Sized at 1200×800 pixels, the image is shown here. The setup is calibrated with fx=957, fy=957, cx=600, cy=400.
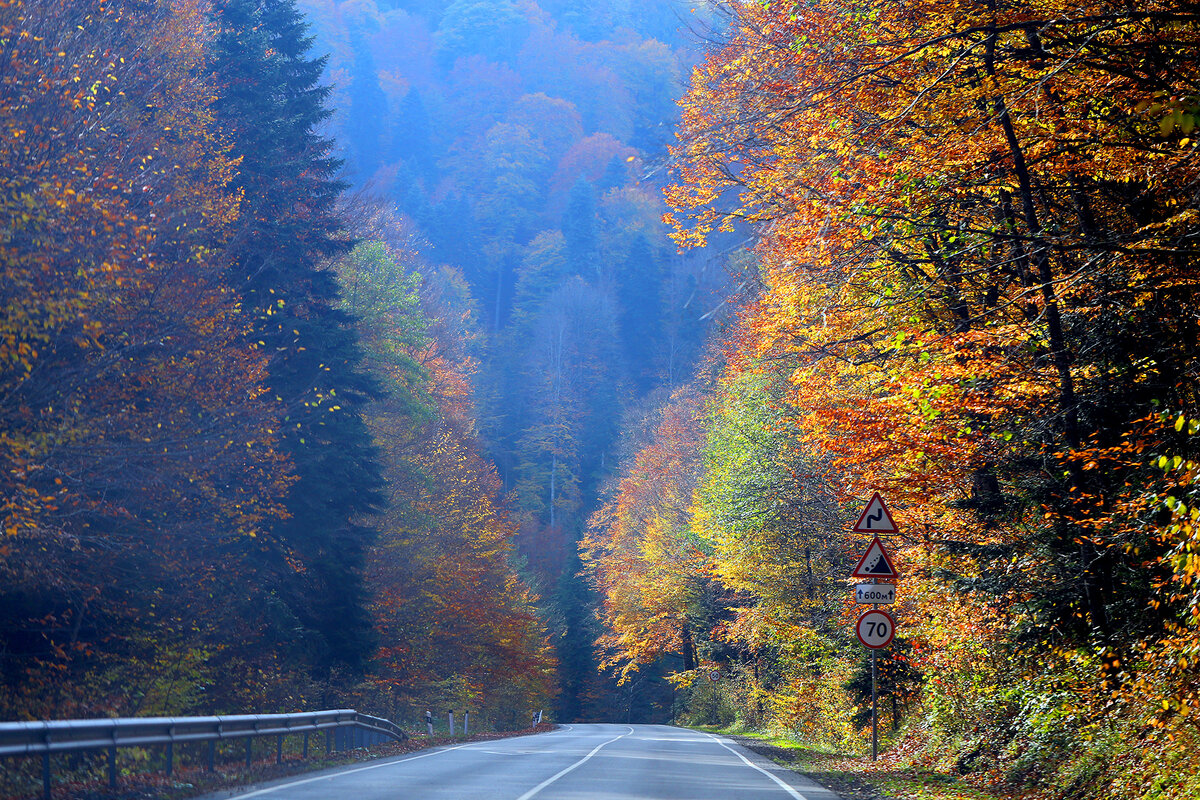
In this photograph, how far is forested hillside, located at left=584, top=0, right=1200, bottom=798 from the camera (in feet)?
31.5

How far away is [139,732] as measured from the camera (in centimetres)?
1067

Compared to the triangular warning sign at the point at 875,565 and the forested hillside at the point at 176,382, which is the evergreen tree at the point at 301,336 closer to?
the forested hillside at the point at 176,382

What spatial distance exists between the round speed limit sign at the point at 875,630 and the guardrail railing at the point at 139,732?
29.1ft

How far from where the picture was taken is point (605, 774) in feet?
47.1

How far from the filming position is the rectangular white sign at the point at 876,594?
14391 millimetres

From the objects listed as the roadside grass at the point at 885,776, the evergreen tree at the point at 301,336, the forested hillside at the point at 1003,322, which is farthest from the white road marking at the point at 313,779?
the forested hillside at the point at 1003,322

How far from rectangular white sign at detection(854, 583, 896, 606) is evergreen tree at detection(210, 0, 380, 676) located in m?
13.4

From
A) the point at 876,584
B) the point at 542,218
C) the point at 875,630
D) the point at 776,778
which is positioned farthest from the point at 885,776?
the point at 542,218

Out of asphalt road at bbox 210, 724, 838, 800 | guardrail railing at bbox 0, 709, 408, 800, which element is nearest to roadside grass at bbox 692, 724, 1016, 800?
asphalt road at bbox 210, 724, 838, 800

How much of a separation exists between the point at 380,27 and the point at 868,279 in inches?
3466

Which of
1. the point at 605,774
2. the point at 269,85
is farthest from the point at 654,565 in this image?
the point at 605,774

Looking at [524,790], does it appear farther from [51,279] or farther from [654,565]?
[654,565]

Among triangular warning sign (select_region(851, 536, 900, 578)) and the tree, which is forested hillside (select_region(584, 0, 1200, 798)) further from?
the tree

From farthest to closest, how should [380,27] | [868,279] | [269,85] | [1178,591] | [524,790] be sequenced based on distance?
[380,27]
[269,85]
[868,279]
[524,790]
[1178,591]
